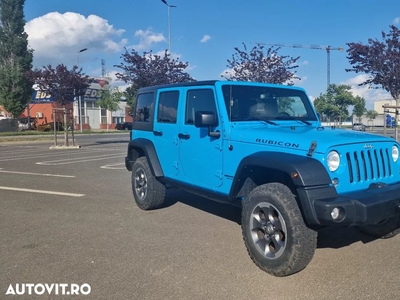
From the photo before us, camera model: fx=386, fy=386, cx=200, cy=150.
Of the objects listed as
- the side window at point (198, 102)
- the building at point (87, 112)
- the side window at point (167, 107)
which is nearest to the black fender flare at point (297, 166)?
the side window at point (198, 102)

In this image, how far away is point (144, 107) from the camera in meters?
6.62

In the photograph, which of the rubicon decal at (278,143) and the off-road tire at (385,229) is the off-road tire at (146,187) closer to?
the rubicon decal at (278,143)

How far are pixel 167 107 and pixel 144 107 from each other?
872 millimetres

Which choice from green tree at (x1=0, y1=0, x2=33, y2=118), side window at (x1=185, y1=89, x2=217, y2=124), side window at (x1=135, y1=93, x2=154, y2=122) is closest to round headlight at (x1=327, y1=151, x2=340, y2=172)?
side window at (x1=185, y1=89, x2=217, y2=124)

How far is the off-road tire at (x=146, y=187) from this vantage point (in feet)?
20.2

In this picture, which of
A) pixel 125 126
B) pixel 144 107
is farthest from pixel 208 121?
pixel 125 126

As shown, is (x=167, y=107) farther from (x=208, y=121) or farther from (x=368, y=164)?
(x=368, y=164)

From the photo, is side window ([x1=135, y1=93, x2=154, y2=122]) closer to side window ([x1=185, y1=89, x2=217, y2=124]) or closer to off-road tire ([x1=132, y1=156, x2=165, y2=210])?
off-road tire ([x1=132, y1=156, x2=165, y2=210])

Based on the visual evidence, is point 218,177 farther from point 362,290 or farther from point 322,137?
point 362,290

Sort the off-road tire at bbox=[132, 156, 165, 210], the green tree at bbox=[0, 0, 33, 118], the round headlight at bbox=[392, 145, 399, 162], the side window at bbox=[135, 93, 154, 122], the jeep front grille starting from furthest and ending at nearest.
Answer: the green tree at bbox=[0, 0, 33, 118]
the side window at bbox=[135, 93, 154, 122]
the off-road tire at bbox=[132, 156, 165, 210]
the round headlight at bbox=[392, 145, 399, 162]
the jeep front grille

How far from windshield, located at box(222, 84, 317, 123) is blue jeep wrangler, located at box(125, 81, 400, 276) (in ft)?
0.05

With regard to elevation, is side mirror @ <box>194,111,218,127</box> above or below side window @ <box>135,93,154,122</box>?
below

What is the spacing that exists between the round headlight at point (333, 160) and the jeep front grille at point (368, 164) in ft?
0.46

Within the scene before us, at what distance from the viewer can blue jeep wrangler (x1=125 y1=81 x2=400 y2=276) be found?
3.53 meters
